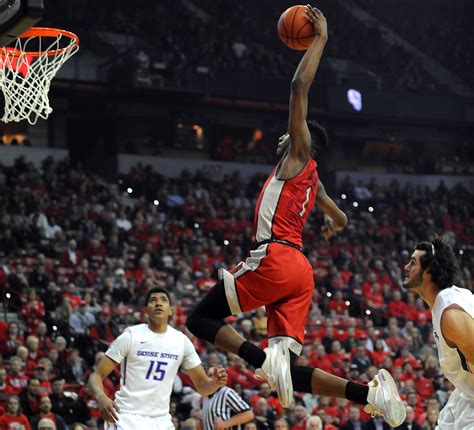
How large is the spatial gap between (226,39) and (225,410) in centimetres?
2032

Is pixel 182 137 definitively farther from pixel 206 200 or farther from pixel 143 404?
pixel 143 404

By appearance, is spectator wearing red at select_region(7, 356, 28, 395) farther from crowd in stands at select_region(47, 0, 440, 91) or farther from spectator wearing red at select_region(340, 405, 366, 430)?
crowd in stands at select_region(47, 0, 440, 91)

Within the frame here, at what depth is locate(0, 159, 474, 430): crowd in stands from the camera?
13180 millimetres

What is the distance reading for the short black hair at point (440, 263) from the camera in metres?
6.46

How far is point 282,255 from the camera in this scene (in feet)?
22.0

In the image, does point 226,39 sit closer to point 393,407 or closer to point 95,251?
point 95,251

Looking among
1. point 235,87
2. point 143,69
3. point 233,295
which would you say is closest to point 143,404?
point 233,295

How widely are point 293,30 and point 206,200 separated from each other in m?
17.0

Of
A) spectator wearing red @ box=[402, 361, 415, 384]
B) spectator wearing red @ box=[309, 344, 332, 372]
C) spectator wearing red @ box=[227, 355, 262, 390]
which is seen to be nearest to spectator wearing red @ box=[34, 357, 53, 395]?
spectator wearing red @ box=[227, 355, 262, 390]

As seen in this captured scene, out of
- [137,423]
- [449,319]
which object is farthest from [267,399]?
[449,319]

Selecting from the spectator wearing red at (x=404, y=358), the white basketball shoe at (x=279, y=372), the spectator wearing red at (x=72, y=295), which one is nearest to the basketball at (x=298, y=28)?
the white basketball shoe at (x=279, y=372)

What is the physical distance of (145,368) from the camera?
851 cm

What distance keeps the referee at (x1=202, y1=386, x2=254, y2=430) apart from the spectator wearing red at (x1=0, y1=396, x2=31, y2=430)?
10.3 ft

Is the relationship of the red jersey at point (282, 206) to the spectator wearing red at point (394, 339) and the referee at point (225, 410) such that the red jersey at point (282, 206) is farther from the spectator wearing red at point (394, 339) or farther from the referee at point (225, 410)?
the spectator wearing red at point (394, 339)
